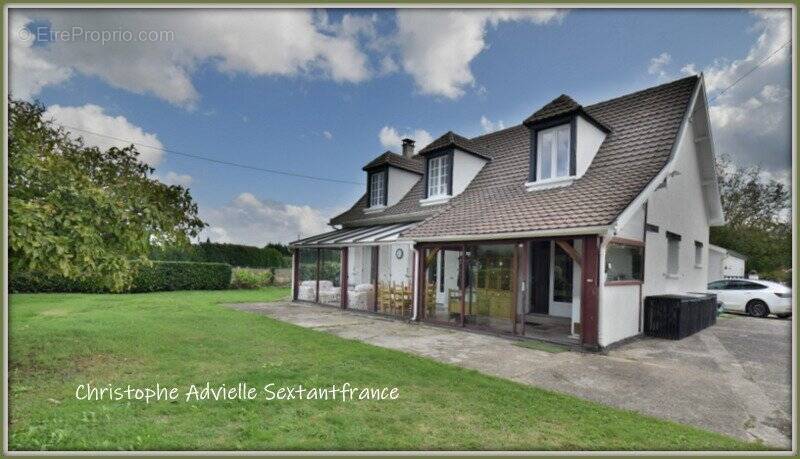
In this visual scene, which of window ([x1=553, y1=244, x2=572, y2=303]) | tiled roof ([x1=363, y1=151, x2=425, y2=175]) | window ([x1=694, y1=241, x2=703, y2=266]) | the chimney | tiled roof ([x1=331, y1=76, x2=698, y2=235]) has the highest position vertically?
the chimney

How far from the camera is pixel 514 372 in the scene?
7062 millimetres

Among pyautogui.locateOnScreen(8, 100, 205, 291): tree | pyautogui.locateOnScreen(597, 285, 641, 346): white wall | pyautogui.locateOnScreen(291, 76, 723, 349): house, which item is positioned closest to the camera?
pyautogui.locateOnScreen(8, 100, 205, 291): tree

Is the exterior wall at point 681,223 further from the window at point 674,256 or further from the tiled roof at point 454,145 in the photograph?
the tiled roof at point 454,145

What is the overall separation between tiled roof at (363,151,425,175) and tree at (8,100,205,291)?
11.6 metres

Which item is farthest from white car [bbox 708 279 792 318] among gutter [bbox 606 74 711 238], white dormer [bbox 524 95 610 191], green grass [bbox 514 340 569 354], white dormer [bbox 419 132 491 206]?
green grass [bbox 514 340 569 354]

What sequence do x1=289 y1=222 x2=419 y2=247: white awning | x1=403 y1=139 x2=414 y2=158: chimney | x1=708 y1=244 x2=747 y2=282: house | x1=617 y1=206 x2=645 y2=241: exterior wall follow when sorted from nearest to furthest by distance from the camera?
x1=617 y1=206 x2=645 y2=241: exterior wall, x1=289 y1=222 x2=419 y2=247: white awning, x1=708 y1=244 x2=747 y2=282: house, x1=403 y1=139 x2=414 y2=158: chimney

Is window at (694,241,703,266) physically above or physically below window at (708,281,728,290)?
above

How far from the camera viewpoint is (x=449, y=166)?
15.6 m

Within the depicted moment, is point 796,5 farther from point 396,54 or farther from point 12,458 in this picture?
point 12,458

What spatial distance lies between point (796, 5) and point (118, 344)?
37.0ft

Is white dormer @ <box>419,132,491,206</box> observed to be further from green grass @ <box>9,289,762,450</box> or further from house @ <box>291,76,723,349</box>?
green grass @ <box>9,289,762,450</box>

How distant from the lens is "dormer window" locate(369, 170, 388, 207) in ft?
63.3

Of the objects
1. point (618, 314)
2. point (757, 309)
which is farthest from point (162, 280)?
point (757, 309)

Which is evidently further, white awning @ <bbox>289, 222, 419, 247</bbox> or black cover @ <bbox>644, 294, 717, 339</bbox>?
white awning @ <bbox>289, 222, 419, 247</bbox>
